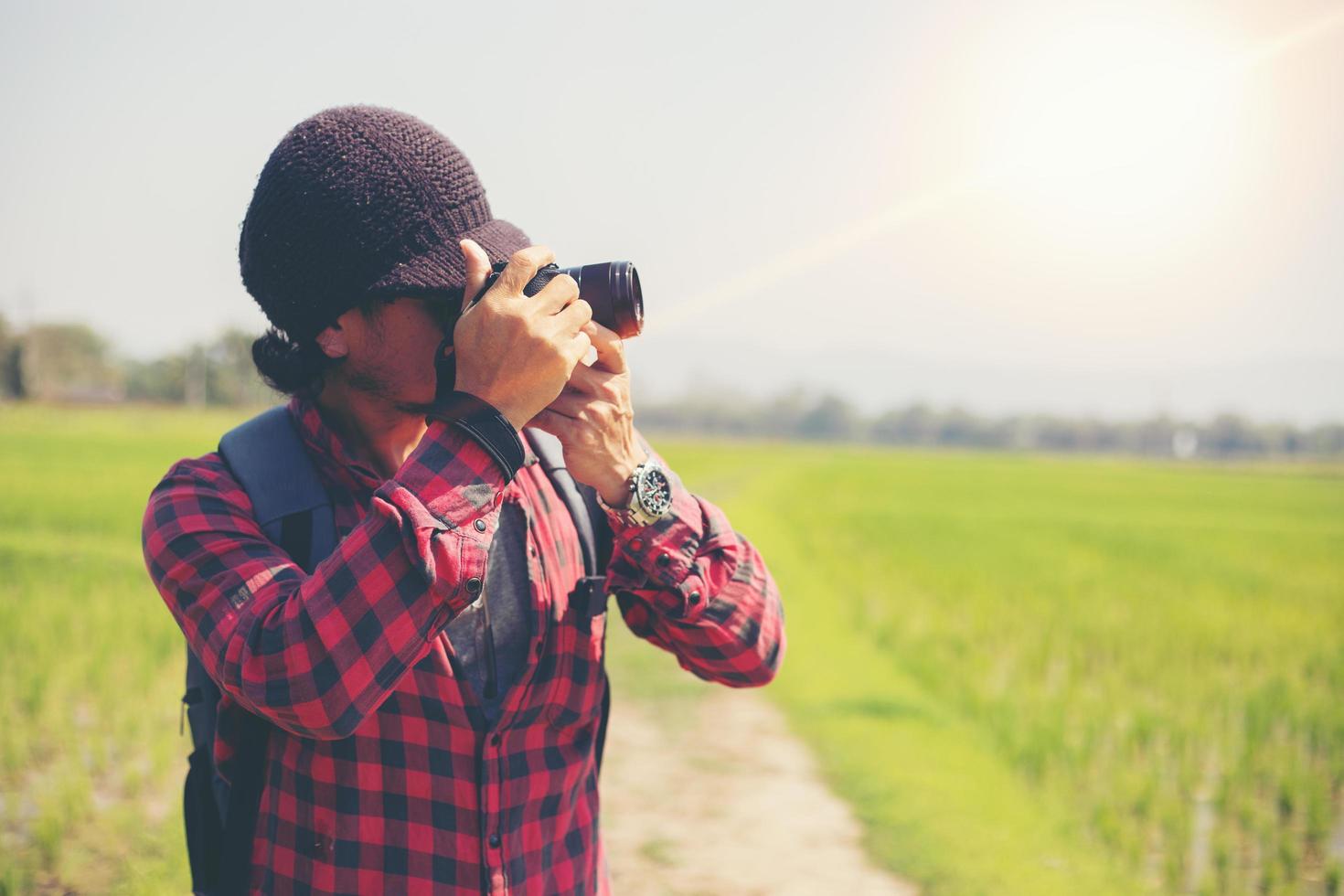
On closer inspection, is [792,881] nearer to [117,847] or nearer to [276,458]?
[117,847]

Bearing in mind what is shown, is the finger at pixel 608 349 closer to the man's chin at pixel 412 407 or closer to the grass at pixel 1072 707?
the man's chin at pixel 412 407

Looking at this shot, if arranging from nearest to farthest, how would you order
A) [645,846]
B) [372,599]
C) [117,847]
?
[372,599] → [117,847] → [645,846]

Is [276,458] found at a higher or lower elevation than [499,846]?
higher

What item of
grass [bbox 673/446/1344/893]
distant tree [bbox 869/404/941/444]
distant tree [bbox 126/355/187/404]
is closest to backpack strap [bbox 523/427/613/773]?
grass [bbox 673/446/1344/893]

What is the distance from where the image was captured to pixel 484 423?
1.04 metres

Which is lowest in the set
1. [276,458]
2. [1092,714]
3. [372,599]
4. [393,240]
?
[1092,714]

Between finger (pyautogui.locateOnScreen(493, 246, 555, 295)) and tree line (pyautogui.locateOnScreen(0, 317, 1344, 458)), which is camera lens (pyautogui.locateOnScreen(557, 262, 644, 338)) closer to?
finger (pyautogui.locateOnScreen(493, 246, 555, 295))

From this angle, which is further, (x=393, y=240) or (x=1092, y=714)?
(x=1092, y=714)

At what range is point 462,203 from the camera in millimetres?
1197

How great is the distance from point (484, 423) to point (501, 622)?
0.31 metres

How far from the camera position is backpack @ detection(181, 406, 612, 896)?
1158mm

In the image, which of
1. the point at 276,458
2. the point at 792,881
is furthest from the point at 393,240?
the point at 792,881

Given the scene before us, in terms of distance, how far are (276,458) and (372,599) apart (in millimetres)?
293

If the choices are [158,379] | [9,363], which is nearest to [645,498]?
[9,363]
